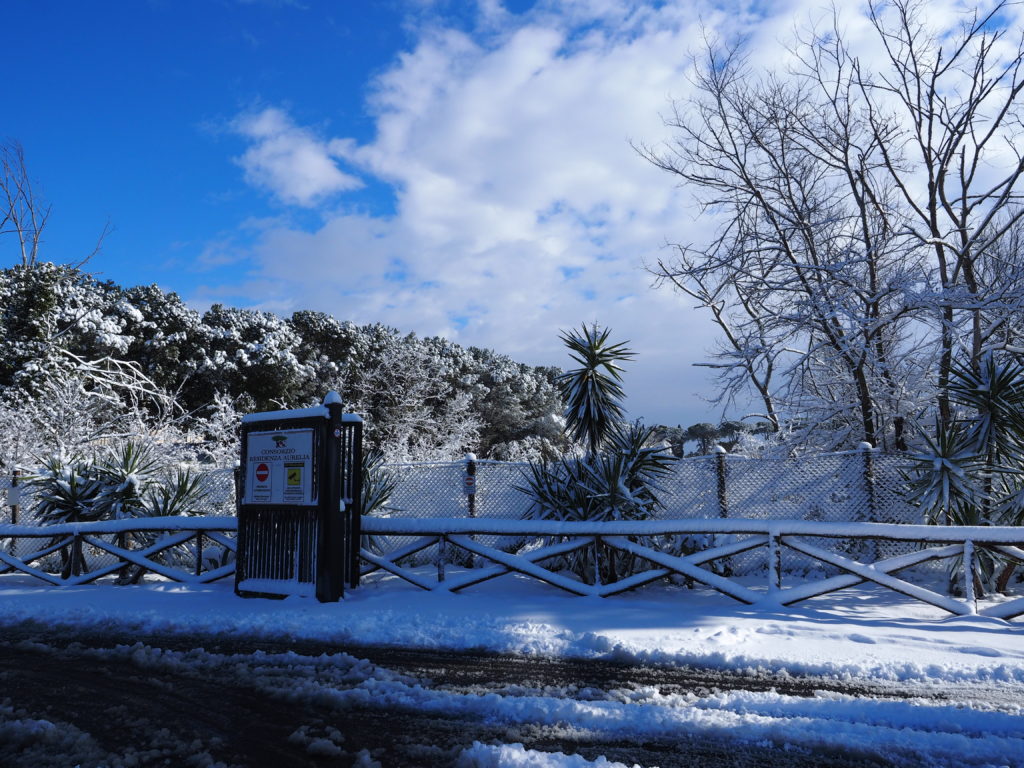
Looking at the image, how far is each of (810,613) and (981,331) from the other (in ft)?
25.6

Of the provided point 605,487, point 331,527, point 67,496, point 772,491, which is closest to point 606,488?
point 605,487

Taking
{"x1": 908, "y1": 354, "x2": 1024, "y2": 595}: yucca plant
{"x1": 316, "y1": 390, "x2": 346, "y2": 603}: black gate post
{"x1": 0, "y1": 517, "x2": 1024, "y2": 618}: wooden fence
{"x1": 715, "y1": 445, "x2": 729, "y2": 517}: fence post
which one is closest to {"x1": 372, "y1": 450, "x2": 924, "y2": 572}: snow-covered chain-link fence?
{"x1": 715, "y1": 445, "x2": 729, "y2": 517}: fence post

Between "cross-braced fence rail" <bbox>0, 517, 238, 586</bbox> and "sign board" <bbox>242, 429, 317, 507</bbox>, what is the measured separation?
2.58ft

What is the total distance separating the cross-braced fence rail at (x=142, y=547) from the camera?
342 inches

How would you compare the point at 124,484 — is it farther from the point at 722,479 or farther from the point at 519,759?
the point at 519,759

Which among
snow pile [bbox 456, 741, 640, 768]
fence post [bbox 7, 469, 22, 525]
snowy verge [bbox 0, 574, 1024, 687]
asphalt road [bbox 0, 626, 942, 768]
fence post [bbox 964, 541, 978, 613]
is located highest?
fence post [bbox 7, 469, 22, 525]

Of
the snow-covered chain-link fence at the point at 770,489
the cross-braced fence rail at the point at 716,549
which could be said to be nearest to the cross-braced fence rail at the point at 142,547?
the snow-covered chain-link fence at the point at 770,489

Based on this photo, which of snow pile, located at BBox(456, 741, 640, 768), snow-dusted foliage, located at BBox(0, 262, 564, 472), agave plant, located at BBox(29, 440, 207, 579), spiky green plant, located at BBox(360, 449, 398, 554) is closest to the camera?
snow pile, located at BBox(456, 741, 640, 768)

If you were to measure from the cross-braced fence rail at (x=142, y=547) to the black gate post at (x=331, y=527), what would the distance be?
64.9 inches

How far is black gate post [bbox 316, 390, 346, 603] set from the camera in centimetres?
731

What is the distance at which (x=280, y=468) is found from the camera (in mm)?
7738

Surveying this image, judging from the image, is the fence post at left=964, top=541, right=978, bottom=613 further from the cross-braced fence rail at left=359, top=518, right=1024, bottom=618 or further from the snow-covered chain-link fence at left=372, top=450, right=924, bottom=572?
the snow-covered chain-link fence at left=372, top=450, right=924, bottom=572

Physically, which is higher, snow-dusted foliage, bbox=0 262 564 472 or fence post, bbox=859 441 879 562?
snow-dusted foliage, bbox=0 262 564 472

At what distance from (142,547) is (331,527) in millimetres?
4318
